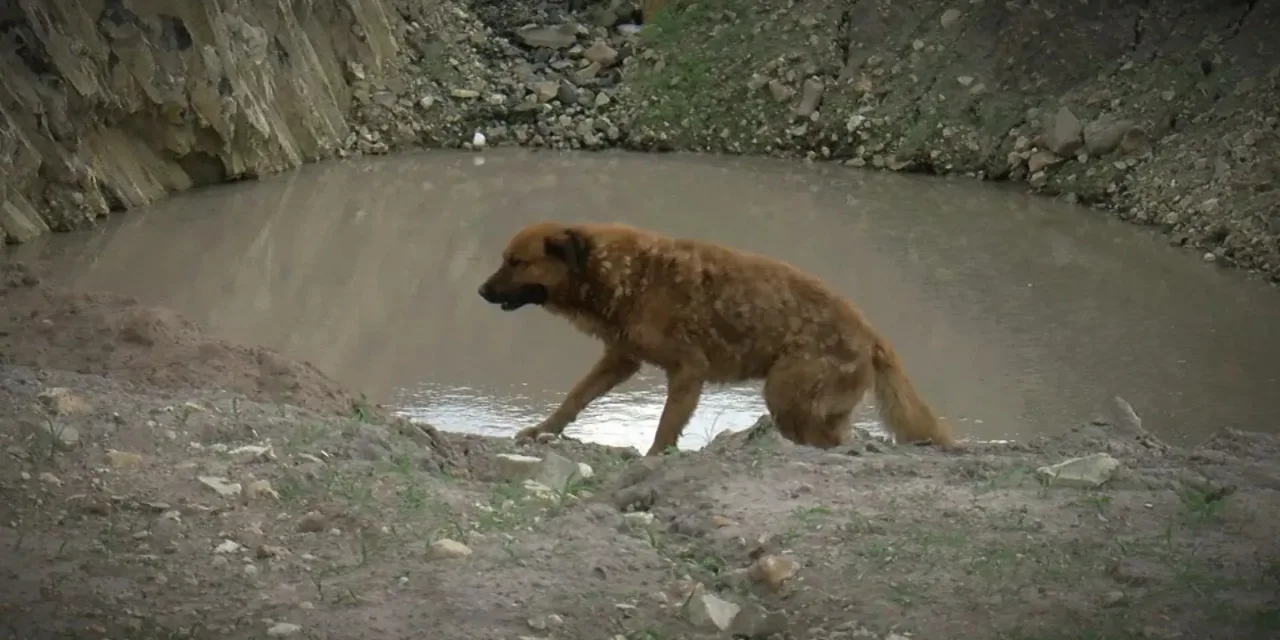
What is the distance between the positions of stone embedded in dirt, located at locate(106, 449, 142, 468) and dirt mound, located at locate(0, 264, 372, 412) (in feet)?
5.96

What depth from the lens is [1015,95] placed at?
16891mm

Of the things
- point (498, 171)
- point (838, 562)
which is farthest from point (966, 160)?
point (838, 562)

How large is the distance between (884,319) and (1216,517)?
218 inches

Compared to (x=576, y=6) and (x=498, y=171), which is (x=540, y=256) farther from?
(x=576, y=6)

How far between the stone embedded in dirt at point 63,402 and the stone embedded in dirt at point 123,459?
1.95 ft

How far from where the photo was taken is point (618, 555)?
4.11 m

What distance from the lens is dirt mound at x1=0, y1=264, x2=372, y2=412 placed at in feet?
22.1

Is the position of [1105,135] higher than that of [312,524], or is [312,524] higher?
[312,524]

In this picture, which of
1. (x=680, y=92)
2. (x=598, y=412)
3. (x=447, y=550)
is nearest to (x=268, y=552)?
(x=447, y=550)

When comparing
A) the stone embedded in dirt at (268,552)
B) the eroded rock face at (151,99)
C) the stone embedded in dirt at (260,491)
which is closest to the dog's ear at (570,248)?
the stone embedded in dirt at (260,491)

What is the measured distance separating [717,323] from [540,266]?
90cm

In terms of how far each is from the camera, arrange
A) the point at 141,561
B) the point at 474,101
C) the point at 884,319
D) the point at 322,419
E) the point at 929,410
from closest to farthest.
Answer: the point at 141,561 → the point at 322,419 → the point at 929,410 → the point at 884,319 → the point at 474,101

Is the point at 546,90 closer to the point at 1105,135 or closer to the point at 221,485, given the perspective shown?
the point at 1105,135

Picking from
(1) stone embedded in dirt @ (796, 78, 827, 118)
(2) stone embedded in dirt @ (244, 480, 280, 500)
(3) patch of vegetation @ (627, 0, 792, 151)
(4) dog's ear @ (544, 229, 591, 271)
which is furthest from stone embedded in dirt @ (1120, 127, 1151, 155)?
(2) stone embedded in dirt @ (244, 480, 280, 500)
